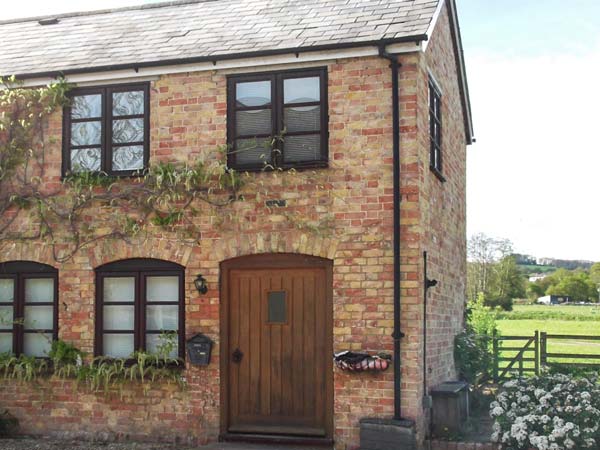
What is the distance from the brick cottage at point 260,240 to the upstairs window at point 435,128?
7 centimetres

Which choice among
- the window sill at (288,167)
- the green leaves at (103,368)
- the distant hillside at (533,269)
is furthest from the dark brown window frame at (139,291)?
the distant hillside at (533,269)

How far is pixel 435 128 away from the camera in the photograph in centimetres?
1207

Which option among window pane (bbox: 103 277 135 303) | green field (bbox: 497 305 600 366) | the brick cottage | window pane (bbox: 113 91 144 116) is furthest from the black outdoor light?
green field (bbox: 497 305 600 366)

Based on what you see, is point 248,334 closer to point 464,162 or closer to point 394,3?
point 394,3

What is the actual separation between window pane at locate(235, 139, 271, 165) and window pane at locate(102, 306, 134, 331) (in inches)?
106

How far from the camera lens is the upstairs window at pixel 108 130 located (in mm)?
11383

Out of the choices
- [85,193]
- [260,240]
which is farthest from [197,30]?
[260,240]

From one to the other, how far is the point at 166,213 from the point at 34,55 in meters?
3.76

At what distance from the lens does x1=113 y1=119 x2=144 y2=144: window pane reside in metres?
11.4

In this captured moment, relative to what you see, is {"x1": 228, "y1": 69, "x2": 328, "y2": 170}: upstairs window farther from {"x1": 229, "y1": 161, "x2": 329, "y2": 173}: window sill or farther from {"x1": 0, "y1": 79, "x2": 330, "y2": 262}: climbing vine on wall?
{"x1": 0, "y1": 79, "x2": 330, "y2": 262}: climbing vine on wall

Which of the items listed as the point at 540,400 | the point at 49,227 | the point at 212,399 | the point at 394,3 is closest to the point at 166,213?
the point at 49,227

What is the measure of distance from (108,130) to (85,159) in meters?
0.58

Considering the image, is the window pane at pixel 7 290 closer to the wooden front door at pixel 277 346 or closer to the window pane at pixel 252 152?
the wooden front door at pixel 277 346

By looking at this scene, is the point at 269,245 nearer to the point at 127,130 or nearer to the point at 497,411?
the point at 127,130
